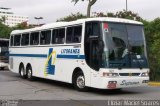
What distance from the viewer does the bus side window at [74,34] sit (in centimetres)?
1733

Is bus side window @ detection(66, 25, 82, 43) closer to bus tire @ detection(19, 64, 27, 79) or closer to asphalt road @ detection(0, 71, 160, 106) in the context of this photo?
asphalt road @ detection(0, 71, 160, 106)

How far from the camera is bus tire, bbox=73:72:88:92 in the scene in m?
17.0

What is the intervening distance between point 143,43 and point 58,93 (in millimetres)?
4023

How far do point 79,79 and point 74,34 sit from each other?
1.98 meters

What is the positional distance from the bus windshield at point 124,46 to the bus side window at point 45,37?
510 centimetres

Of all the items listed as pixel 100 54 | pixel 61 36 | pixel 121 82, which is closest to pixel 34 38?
pixel 61 36

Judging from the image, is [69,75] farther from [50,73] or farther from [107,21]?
[107,21]

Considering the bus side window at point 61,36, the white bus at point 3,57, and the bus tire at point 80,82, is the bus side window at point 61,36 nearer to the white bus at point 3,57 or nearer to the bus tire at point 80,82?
the bus tire at point 80,82

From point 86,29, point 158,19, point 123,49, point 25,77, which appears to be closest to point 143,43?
point 123,49

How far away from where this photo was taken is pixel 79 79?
17.3 m

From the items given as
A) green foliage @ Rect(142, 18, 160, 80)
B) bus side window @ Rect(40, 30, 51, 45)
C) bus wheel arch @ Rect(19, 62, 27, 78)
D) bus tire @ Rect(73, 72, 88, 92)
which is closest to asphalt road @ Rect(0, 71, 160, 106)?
bus tire @ Rect(73, 72, 88, 92)

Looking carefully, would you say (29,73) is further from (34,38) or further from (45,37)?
(45,37)

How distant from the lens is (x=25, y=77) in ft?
79.3

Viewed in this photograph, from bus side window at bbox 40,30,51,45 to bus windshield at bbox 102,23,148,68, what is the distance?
16.7ft
